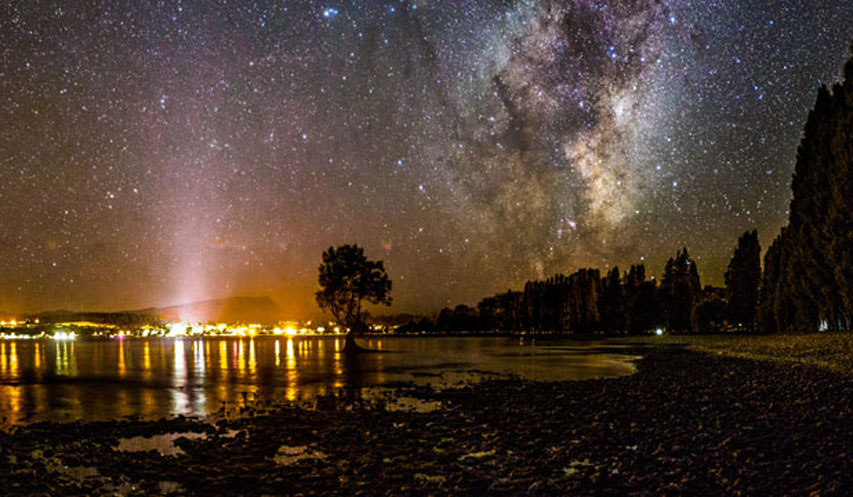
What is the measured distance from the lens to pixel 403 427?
1559 centimetres

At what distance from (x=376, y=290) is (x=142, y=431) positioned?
4687cm

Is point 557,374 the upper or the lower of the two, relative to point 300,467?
lower

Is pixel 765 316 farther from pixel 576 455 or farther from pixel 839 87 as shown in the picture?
pixel 576 455

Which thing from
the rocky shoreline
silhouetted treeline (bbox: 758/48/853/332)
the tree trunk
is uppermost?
silhouetted treeline (bbox: 758/48/853/332)

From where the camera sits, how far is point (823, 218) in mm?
42812

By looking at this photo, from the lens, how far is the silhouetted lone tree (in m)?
61.9

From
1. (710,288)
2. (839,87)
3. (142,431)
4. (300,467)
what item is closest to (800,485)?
(300,467)

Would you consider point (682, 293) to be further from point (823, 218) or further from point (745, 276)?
point (823, 218)

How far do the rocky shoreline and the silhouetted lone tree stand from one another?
41.9 m

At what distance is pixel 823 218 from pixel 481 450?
4267cm

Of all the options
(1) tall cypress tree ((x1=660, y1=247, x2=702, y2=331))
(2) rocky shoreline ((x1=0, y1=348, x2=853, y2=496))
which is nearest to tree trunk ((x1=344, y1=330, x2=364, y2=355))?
(2) rocky shoreline ((x1=0, y1=348, x2=853, y2=496))

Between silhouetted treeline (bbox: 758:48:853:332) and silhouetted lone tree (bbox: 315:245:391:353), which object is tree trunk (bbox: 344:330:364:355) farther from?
silhouetted treeline (bbox: 758:48:853:332)

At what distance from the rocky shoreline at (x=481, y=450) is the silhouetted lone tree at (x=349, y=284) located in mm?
41942

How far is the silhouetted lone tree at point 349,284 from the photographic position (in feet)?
203
